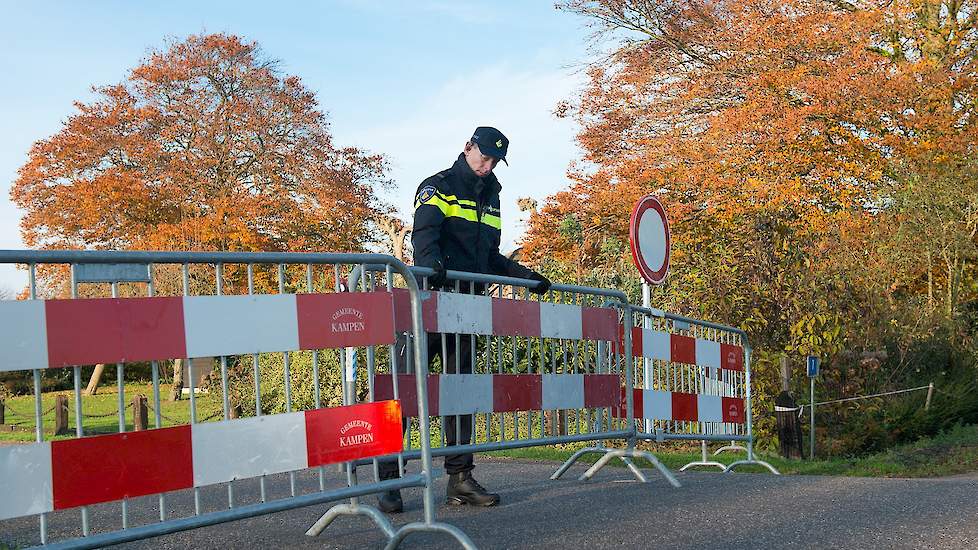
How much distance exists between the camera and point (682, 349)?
8875mm

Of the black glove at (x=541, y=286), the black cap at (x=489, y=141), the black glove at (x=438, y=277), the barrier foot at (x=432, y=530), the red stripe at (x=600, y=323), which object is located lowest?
the barrier foot at (x=432, y=530)

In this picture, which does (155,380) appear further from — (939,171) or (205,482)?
(939,171)

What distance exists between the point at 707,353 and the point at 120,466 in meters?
6.43

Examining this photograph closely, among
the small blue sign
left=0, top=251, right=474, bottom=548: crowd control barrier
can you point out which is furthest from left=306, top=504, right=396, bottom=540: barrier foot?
the small blue sign

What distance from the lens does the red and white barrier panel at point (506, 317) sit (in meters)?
5.81

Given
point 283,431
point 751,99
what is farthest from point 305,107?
point 283,431

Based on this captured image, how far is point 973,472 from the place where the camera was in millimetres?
12109

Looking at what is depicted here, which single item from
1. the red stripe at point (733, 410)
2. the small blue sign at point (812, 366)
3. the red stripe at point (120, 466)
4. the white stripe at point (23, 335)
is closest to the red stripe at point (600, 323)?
the red stripe at point (733, 410)

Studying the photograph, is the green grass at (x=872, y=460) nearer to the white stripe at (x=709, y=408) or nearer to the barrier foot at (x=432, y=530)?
the white stripe at (x=709, y=408)

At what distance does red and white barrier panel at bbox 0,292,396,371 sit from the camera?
3.83 meters

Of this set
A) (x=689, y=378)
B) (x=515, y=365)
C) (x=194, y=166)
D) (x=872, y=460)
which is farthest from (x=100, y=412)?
(x=194, y=166)

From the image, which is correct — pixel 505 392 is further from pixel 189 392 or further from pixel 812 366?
pixel 812 366

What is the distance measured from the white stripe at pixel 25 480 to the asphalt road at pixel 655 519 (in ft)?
5.42

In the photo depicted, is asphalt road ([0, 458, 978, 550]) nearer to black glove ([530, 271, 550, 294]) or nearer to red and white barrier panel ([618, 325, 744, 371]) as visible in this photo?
red and white barrier panel ([618, 325, 744, 371])
